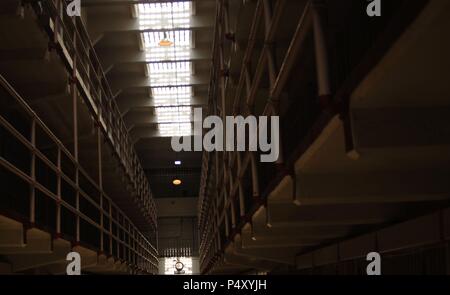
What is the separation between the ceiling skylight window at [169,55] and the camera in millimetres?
11516

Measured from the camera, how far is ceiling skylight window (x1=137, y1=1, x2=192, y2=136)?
37.8ft

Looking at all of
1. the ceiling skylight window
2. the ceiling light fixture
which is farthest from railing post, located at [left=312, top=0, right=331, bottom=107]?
the ceiling light fixture

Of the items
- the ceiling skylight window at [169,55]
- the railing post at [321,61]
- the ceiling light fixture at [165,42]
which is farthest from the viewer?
the ceiling light fixture at [165,42]

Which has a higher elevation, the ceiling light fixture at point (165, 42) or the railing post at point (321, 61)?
the ceiling light fixture at point (165, 42)

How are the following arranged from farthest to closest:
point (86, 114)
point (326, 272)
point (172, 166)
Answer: point (172, 166) < point (86, 114) < point (326, 272)

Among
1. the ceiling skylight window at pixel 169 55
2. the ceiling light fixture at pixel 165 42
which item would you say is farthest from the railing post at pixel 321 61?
the ceiling light fixture at pixel 165 42

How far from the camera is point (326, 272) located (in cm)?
672

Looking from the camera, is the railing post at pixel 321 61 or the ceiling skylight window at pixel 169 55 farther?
the ceiling skylight window at pixel 169 55

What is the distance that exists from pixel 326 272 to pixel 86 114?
3.86 m

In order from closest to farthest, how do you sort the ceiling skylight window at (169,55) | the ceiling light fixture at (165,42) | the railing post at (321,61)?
the railing post at (321,61), the ceiling skylight window at (169,55), the ceiling light fixture at (165,42)

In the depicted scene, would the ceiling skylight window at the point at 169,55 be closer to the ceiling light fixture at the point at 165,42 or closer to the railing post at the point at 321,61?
the ceiling light fixture at the point at 165,42

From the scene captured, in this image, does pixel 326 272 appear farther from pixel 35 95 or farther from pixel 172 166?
pixel 172 166

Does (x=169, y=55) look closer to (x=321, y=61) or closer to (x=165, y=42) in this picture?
(x=165, y=42)
